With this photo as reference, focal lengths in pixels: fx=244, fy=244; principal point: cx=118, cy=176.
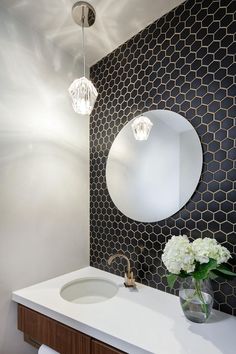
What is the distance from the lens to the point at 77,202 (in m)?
1.62

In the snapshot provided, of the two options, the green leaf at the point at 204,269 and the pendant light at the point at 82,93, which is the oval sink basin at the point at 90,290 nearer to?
the green leaf at the point at 204,269

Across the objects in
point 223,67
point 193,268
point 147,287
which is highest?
point 223,67

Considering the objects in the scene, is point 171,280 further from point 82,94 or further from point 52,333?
point 82,94

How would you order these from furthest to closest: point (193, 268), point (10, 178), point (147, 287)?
point (147, 287) < point (10, 178) < point (193, 268)

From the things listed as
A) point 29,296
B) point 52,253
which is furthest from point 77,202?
point 29,296

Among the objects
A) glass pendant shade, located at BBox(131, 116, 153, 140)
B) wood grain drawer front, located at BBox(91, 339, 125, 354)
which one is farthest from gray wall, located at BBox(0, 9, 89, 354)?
wood grain drawer front, located at BBox(91, 339, 125, 354)

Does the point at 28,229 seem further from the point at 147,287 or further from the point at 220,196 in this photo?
the point at 220,196

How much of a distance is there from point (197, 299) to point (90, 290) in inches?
28.0

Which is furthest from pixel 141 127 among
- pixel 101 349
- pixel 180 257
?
pixel 101 349

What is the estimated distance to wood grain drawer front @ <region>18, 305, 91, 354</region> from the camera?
1.04 meters

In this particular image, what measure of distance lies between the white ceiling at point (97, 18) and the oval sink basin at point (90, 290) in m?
1.46

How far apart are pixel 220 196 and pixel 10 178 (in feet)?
3.44

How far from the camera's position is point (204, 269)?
1.00 m

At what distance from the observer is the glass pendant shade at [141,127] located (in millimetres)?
1404
